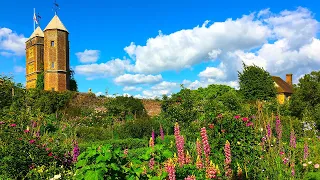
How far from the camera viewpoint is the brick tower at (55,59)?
32000 mm

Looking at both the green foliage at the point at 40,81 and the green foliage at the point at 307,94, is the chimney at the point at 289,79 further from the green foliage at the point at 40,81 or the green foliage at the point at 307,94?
the green foliage at the point at 40,81

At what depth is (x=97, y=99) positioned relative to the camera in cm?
2791

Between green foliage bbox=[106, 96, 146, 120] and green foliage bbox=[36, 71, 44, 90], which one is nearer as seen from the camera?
green foliage bbox=[106, 96, 146, 120]

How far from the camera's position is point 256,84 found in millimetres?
30172

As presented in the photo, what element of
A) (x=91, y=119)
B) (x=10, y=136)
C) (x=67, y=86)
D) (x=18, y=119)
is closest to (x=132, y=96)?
(x=91, y=119)

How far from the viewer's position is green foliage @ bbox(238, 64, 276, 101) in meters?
30.0

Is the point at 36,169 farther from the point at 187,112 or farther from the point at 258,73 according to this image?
the point at 258,73

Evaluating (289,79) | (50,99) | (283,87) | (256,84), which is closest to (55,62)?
(50,99)

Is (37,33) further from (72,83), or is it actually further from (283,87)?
(283,87)

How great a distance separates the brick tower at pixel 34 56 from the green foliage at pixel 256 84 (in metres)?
22.1

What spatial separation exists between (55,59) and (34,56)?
5137 mm

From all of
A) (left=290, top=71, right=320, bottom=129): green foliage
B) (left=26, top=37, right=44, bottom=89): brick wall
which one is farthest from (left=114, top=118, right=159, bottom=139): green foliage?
(left=26, top=37, right=44, bottom=89): brick wall

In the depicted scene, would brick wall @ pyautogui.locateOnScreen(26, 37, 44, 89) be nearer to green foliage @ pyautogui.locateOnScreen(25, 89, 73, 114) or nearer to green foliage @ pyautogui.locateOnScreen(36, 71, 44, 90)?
green foliage @ pyautogui.locateOnScreen(36, 71, 44, 90)

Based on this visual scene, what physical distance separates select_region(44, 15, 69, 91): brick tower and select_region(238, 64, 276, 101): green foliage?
60.0ft
